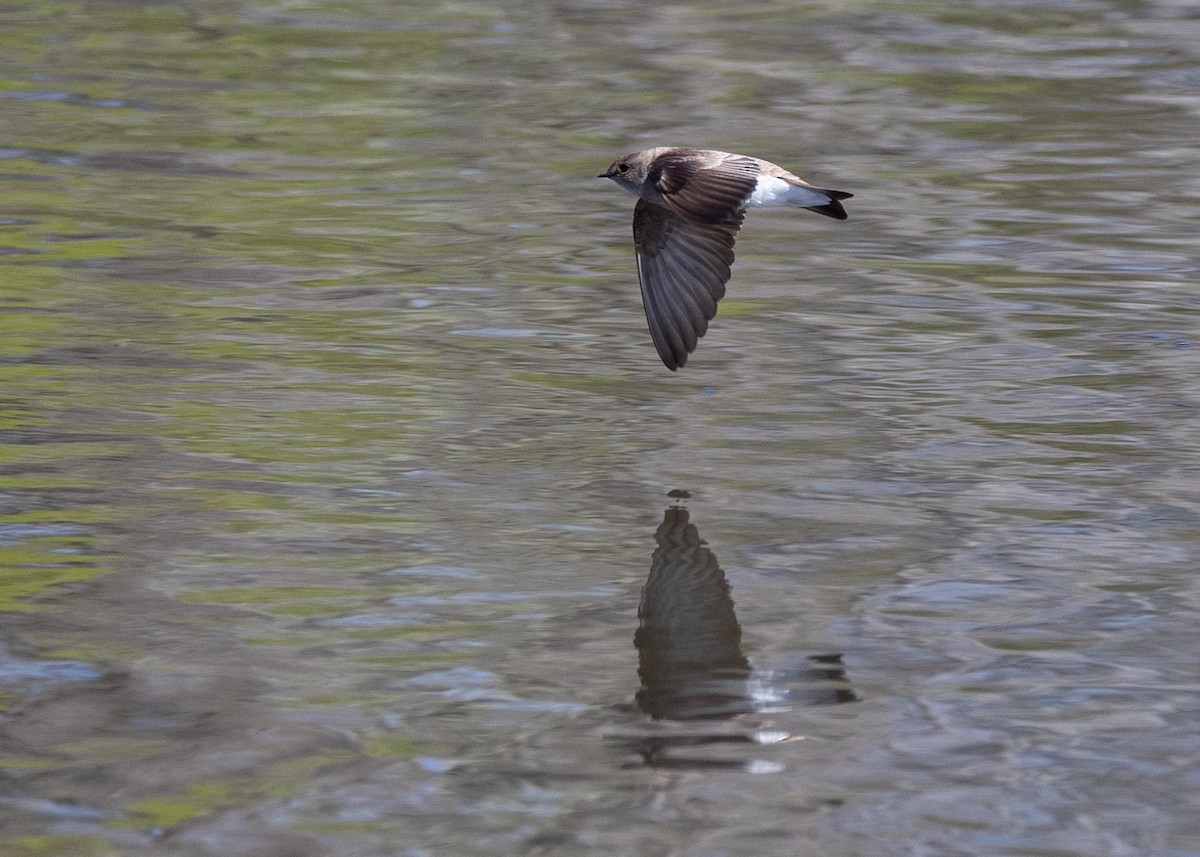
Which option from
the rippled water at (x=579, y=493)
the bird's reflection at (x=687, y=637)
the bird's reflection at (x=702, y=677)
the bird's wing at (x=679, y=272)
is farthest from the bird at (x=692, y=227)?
the bird's reflection at (x=702, y=677)

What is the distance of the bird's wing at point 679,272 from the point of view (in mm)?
6336

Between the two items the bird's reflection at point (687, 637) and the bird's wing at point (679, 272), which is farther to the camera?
the bird's wing at point (679, 272)

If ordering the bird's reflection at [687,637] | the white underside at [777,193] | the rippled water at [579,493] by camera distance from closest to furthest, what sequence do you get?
the rippled water at [579,493]
the bird's reflection at [687,637]
the white underside at [777,193]

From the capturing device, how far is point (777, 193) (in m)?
6.46

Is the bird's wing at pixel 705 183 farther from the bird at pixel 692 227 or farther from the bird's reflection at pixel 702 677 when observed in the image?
the bird's reflection at pixel 702 677

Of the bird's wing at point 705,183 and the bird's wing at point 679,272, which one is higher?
the bird's wing at point 705,183

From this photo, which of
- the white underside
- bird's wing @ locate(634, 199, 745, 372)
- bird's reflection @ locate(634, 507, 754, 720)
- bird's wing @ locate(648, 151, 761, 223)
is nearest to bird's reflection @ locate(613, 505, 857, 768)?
bird's reflection @ locate(634, 507, 754, 720)

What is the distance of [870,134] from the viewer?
11328mm

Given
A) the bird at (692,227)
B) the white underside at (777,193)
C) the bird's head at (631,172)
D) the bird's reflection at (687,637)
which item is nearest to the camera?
the bird's reflection at (687,637)

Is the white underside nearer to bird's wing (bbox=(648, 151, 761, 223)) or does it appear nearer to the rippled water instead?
bird's wing (bbox=(648, 151, 761, 223))

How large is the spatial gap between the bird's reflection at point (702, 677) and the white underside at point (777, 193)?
4.81ft

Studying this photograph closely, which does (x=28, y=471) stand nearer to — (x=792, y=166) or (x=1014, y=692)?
(x=1014, y=692)

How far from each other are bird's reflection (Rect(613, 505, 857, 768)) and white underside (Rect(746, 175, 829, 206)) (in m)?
1.47

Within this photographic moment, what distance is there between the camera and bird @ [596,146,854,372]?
246 inches
